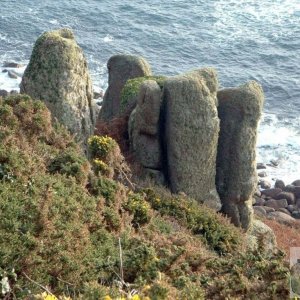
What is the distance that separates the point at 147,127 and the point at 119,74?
8.29 m

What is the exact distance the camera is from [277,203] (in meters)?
43.8

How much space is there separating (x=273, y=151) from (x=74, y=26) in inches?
1113

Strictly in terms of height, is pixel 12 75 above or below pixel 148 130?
below

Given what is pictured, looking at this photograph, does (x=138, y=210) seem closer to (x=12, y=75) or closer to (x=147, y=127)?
(x=147, y=127)

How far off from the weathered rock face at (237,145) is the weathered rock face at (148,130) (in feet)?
9.78

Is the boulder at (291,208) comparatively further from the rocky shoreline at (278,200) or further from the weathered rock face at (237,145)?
the weathered rock face at (237,145)

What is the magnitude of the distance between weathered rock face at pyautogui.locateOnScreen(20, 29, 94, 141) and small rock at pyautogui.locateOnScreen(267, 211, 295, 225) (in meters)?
18.4

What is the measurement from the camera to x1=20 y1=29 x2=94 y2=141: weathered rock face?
83.8ft

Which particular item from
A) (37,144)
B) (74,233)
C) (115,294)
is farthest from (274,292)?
(37,144)

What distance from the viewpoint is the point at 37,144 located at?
20391 millimetres

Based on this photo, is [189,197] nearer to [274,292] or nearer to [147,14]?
[274,292]

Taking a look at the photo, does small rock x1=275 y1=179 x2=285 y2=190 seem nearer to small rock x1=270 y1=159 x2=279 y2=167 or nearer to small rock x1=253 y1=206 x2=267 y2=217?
small rock x1=270 y1=159 x2=279 y2=167

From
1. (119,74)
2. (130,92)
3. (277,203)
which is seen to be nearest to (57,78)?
(130,92)

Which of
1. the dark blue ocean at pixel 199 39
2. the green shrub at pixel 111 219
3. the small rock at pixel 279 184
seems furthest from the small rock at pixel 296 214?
the green shrub at pixel 111 219
